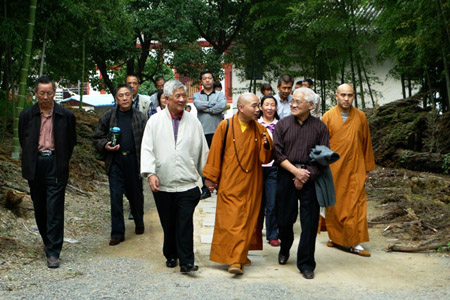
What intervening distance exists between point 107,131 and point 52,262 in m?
1.76

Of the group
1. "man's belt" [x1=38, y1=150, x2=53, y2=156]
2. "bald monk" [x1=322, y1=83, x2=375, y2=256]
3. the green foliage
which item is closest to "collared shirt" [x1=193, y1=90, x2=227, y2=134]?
"bald monk" [x1=322, y1=83, x2=375, y2=256]

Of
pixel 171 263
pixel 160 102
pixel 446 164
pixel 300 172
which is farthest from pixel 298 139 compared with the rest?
pixel 446 164

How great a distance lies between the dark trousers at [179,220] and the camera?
523cm

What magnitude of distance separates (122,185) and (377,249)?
2.78 meters

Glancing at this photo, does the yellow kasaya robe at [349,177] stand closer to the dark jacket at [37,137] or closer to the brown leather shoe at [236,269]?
the brown leather shoe at [236,269]

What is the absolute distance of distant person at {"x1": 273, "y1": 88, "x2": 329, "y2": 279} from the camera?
17.1ft

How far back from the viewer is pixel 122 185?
656cm

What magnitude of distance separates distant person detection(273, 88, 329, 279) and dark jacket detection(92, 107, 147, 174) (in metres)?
1.76

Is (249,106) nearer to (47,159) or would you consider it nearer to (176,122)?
(176,122)

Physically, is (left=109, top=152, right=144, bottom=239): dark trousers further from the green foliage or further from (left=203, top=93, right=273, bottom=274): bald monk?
the green foliage

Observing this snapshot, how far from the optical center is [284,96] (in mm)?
7457

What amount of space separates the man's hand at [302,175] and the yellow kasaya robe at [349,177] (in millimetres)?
1059

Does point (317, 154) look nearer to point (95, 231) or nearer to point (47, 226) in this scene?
point (47, 226)

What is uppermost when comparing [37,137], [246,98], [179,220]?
[246,98]
